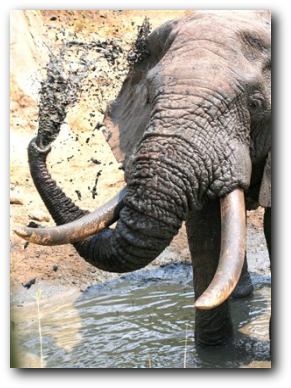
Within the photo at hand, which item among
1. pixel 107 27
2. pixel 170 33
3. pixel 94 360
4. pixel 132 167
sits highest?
pixel 107 27

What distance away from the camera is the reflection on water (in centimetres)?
493

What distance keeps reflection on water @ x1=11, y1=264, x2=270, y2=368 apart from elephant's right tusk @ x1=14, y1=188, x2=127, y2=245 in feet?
3.87

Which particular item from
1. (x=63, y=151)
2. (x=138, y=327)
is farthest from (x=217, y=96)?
(x=63, y=151)

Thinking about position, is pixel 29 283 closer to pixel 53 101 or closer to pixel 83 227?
pixel 53 101

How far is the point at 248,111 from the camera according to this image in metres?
4.14

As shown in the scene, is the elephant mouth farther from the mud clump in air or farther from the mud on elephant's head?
the mud clump in air

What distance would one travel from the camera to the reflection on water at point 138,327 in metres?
4.93

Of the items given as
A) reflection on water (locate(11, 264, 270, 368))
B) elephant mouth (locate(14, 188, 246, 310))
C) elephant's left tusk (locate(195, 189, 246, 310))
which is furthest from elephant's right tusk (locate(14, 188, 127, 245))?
reflection on water (locate(11, 264, 270, 368))

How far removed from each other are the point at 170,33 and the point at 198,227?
3.76 feet

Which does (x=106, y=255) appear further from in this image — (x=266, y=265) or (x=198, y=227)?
(x=266, y=265)

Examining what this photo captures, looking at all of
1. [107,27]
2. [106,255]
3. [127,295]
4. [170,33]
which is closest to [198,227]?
[106,255]

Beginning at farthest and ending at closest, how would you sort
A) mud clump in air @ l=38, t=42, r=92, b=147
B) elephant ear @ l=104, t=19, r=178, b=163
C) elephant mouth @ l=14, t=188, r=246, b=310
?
elephant ear @ l=104, t=19, r=178, b=163 < mud clump in air @ l=38, t=42, r=92, b=147 < elephant mouth @ l=14, t=188, r=246, b=310

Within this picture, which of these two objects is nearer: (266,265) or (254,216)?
(266,265)

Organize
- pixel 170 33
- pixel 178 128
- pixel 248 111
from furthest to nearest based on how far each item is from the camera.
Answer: pixel 170 33 < pixel 248 111 < pixel 178 128
